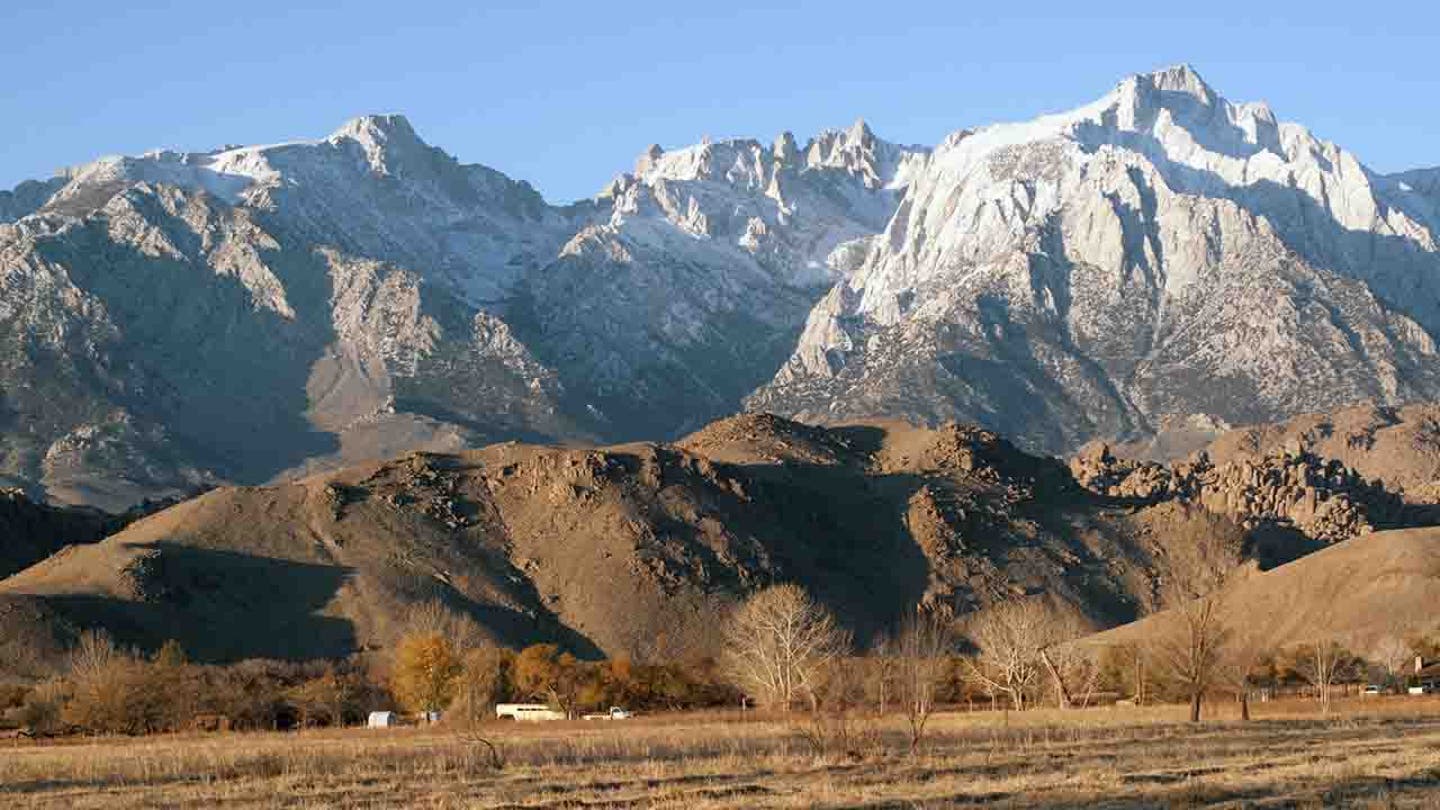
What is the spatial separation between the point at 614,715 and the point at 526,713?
8059 millimetres

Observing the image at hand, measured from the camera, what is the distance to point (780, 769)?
64.6 m

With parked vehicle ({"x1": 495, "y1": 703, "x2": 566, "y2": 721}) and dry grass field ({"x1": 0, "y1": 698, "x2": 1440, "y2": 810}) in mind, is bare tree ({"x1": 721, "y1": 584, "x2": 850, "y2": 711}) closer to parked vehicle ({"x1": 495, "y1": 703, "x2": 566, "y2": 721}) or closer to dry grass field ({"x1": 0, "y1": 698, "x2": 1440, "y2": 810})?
parked vehicle ({"x1": 495, "y1": 703, "x2": 566, "y2": 721})

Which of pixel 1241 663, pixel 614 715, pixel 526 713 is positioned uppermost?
pixel 1241 663

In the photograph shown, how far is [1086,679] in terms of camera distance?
142m

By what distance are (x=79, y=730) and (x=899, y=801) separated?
78.9m

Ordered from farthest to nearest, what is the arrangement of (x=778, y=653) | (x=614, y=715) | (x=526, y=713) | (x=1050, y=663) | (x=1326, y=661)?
(x=778, y=653)
(x=526, y=713)
(x=1326, y=661)
(x=614, y=715)
(x=1050, y=663)

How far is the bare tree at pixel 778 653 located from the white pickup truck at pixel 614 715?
27.8 feet

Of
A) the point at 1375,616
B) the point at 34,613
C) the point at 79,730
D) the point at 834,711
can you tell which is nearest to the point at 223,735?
the point at 79,730

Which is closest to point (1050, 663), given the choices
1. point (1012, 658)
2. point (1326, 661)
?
point (1012, 658)

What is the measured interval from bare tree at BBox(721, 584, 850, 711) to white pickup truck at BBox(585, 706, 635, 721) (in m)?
8.46

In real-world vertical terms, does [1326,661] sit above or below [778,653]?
below

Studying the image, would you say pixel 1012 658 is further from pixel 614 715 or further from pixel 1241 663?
pixel 614 715

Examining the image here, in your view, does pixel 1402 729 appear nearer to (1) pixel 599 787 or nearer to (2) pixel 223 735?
(1) pixel 599 787

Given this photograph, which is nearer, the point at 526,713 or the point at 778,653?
the point at 526,713
